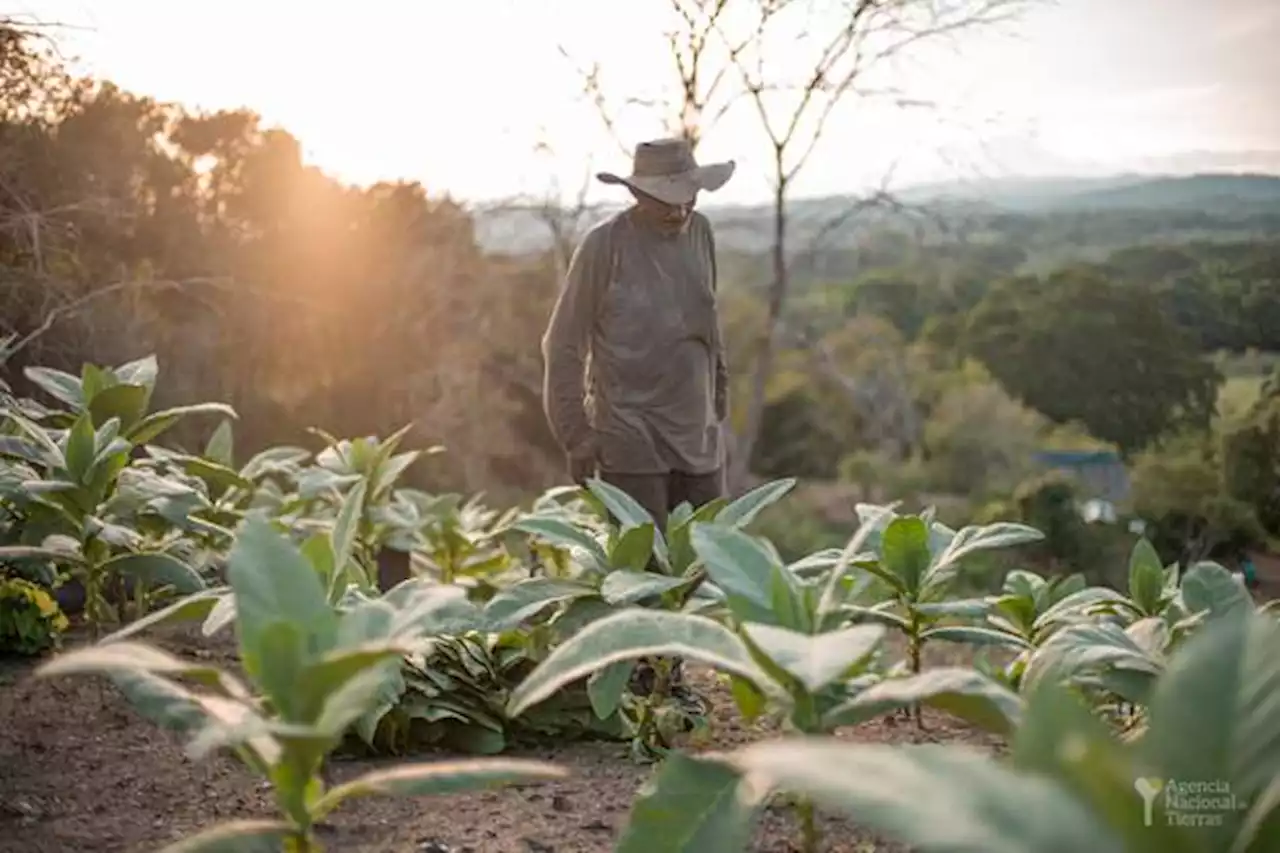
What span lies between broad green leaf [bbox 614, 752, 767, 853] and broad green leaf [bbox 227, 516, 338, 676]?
33 centimetres

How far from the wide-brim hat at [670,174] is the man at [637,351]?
0.12 feet

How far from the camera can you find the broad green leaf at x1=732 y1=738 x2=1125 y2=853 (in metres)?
0.69

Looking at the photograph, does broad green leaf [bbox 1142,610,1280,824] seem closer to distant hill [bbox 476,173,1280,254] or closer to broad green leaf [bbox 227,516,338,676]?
broad green leaf [bbox 227,516,338,676]

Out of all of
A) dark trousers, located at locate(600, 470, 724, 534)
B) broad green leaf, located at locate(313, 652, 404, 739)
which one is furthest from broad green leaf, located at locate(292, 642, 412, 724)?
dark trousers, located at locate(600, 470, 724, 534)

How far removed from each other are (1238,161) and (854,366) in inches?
125

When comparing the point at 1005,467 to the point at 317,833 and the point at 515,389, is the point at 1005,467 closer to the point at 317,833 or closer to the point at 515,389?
the point at 515,389

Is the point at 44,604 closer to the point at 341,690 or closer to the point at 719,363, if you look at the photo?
the point at 719,363

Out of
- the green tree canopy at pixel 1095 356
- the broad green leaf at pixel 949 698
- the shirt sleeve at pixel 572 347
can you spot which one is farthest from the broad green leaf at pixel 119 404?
the green tree canopy at pixel 1095 356

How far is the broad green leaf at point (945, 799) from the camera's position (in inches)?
27.0

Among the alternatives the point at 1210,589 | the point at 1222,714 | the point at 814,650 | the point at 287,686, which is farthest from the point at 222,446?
the point at 1222,714

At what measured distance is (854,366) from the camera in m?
7.53

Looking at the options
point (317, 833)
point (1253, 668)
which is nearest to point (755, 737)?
point (317, 833)

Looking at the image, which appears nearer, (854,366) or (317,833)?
(317,833)

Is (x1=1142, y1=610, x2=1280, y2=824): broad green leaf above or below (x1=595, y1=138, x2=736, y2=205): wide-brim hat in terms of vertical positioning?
below
